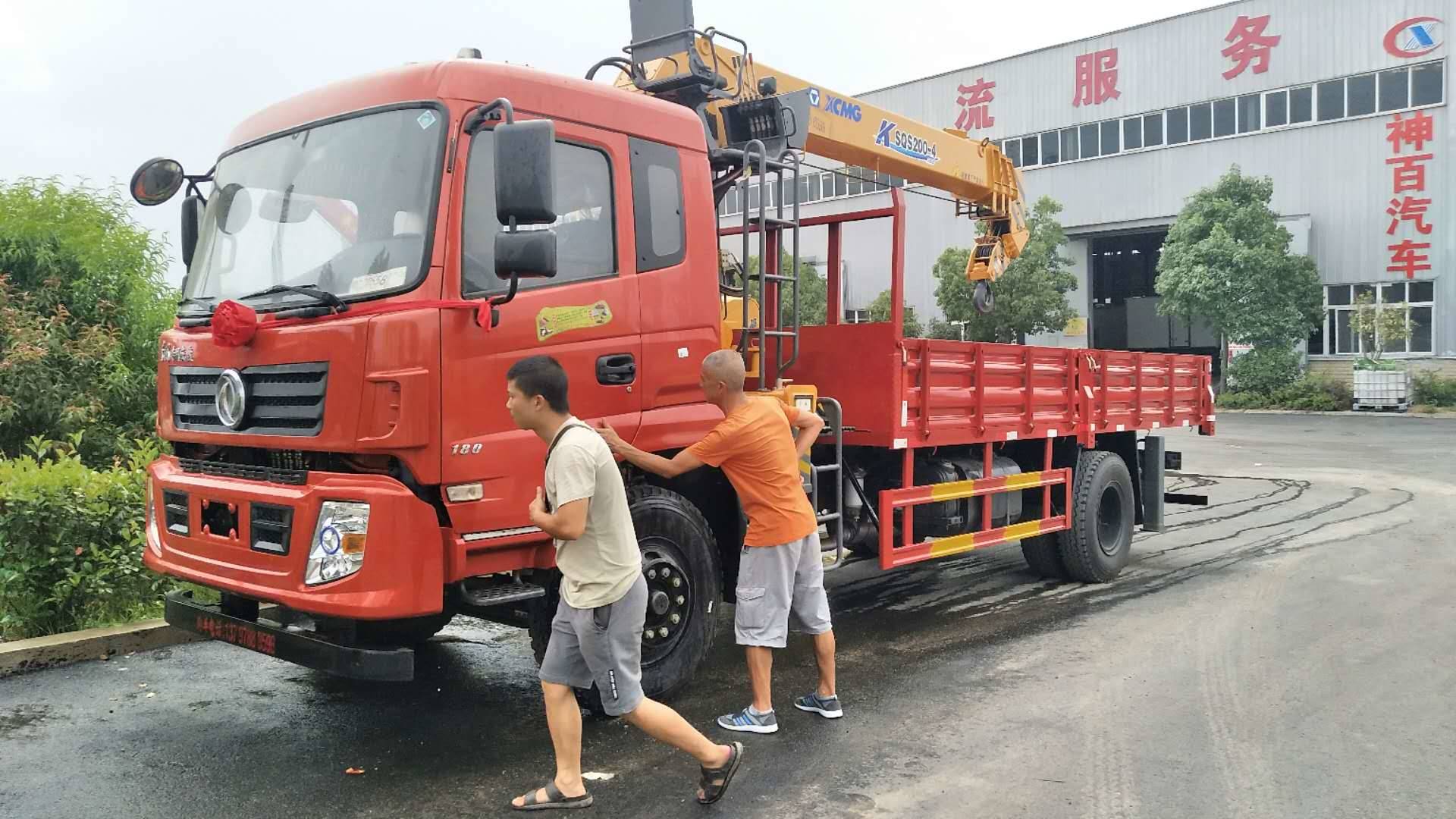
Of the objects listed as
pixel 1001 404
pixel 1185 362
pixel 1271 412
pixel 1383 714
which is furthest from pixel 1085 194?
pixel 1383 714

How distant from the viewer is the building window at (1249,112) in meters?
32.0

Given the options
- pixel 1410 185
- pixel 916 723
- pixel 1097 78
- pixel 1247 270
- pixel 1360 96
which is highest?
pixel 1097 78

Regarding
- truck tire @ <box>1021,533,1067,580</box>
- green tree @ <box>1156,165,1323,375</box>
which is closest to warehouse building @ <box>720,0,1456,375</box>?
green tree @ <box>1156,165,1323,375</box>

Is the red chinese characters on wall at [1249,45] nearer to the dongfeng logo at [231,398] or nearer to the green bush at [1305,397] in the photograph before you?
the green bush at [1305,397]

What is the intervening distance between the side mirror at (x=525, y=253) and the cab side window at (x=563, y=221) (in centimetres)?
21

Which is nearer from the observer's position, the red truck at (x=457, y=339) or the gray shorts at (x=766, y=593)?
the red truck at (x=457, y=339)

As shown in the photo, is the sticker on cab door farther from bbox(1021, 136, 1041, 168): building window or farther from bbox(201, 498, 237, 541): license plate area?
bbox(1021, 136, 1041, 168): building window

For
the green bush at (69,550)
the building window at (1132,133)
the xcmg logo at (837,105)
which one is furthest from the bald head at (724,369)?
the building window at (1132,133)

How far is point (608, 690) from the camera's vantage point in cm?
367

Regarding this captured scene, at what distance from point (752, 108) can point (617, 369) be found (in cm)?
207

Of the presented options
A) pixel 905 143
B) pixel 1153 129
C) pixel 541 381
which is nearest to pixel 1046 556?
pixel 905 143

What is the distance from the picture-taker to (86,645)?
5625 millimetres

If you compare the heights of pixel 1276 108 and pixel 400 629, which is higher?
pixel 1276 108

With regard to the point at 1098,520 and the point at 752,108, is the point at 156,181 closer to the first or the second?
the point at 752,108
